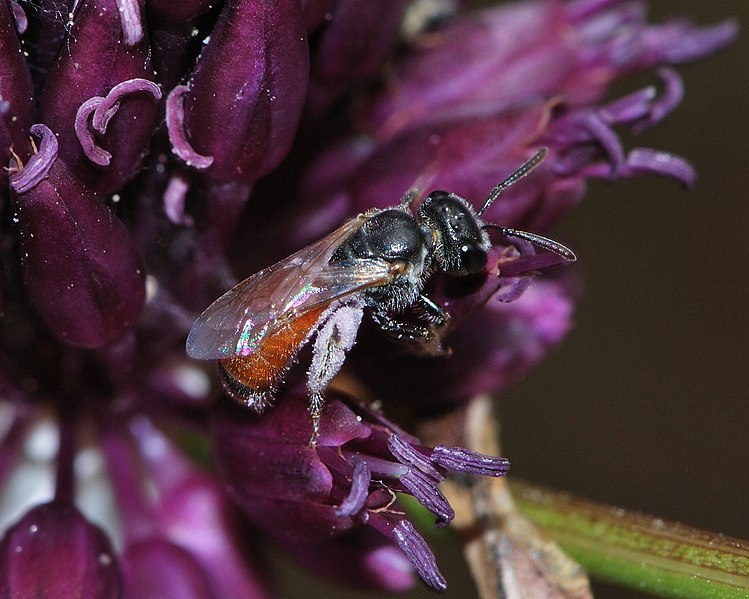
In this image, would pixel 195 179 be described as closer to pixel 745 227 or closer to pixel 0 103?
pixel 0 103

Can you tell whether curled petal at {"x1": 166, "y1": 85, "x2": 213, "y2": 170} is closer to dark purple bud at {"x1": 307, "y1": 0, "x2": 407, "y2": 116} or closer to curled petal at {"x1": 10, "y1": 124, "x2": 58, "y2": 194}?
curled petal at {"x1": 10, "y1": 124, "x2": 58, "y2": 194}

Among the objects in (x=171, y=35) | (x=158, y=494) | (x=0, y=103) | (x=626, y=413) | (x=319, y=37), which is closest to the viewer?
(x=0, y=103)

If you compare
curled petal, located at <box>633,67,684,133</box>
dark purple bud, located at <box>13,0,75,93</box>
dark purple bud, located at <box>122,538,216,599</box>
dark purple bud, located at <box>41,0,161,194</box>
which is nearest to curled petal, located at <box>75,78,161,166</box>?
dark purple bud, located at <box>41,0,161,194</box>

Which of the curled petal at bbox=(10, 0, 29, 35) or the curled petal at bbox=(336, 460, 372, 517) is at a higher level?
the curled petal at bbox=(10, 0, 29, 35)

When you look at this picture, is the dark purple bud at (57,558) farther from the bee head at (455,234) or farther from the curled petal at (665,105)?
the curled petal at (665,105)

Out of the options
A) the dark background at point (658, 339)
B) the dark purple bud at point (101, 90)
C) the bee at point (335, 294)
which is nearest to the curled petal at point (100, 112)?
the dark purple bud at point (101, 90)

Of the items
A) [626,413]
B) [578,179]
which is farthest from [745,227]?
[578,179]
